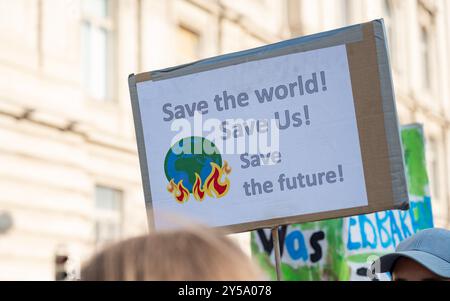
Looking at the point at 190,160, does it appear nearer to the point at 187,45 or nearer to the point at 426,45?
the point at 187,45

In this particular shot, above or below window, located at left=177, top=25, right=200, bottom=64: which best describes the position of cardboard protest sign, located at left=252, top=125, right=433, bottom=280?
below

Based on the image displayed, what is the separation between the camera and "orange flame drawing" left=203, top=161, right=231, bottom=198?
3525 millimetres

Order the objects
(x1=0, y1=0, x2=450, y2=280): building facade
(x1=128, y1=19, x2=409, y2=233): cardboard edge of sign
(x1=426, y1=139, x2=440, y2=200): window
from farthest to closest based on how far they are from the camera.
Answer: (x1=426, y1=139, x2=440, y2=200): window → (x1=0, y1=0, x2=450, y2=280): building facade → (x1=128, y1=19, x2=409, y2=233): cardboard edge of sign

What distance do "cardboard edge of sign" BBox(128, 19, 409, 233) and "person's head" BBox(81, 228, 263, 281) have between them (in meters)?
Answer: 1.88

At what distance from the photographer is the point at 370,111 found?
11.2ft

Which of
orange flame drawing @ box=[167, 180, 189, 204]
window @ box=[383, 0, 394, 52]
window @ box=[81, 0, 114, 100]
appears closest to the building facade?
window @ box=[81, 0, 114, 100]

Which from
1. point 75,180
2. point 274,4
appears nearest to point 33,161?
point 75,180

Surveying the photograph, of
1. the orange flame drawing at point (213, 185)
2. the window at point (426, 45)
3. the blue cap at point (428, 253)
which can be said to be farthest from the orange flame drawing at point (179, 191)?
the window at point (426, 45)

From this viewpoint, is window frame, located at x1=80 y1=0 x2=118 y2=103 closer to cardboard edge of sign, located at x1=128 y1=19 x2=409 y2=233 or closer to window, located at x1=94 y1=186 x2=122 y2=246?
window, located at x1=94 y1=186 x2=122 y2=246

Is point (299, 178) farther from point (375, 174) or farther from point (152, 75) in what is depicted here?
point (152, 75)

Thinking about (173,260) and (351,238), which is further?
(351,238)

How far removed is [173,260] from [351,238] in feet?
15.4

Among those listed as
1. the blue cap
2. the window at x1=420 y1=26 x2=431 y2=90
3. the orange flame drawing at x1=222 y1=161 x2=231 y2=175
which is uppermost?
the window at x1=420 y1=26 x2=431 y2=90

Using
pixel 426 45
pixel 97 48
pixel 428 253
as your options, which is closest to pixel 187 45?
pixel 97 48
